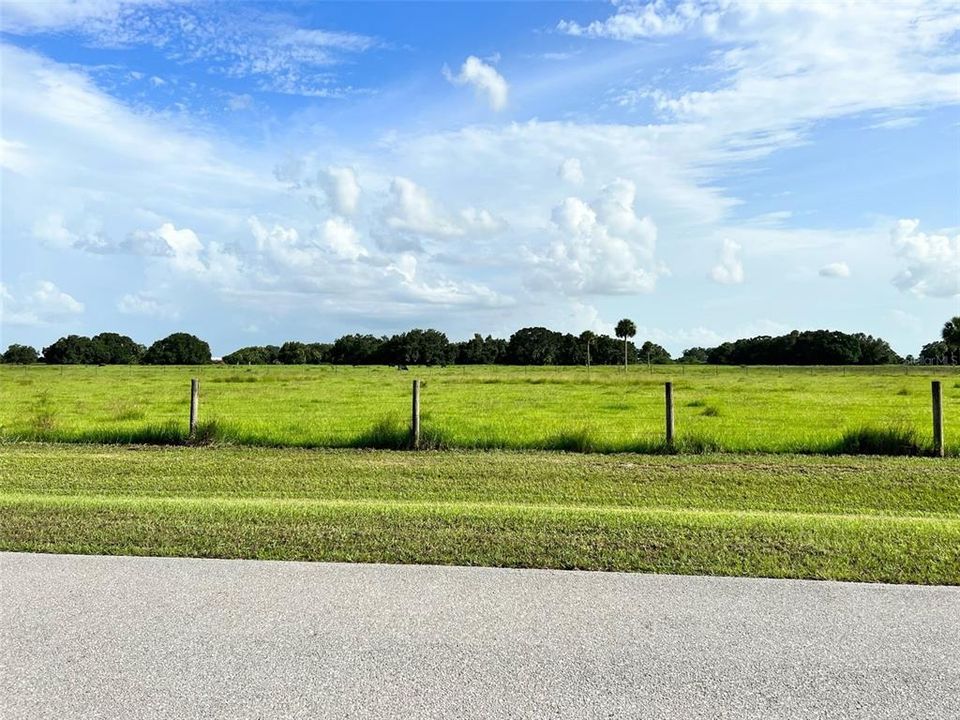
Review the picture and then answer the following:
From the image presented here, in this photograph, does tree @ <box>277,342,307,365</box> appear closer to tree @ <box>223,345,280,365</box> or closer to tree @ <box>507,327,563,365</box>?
tree @ <box>223,345,280,365</box>

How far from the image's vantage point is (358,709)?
3.52 metres

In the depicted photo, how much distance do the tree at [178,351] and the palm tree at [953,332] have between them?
106320mm

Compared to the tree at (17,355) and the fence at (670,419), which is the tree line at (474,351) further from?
the fence at (670,419)

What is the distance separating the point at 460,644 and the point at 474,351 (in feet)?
463

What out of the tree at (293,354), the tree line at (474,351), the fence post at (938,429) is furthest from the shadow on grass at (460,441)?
the tree at (293,354)

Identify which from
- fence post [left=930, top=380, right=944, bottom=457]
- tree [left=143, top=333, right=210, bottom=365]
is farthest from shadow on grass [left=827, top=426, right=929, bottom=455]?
tree [left=143, top=333, right=210, bottom=365]

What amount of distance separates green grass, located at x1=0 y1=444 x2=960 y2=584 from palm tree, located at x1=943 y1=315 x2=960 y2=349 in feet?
359

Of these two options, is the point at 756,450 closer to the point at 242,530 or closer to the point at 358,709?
the point at 242,530

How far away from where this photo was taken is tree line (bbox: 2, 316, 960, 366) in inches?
4973

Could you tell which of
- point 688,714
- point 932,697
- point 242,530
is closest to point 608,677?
point 688,714

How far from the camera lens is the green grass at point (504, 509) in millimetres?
6312

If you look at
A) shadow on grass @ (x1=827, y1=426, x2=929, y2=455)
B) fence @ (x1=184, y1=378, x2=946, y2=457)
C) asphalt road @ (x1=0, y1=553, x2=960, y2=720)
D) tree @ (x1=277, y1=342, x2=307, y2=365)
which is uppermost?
tree @ (x1=277, y1=342, x2=307, y2=365)

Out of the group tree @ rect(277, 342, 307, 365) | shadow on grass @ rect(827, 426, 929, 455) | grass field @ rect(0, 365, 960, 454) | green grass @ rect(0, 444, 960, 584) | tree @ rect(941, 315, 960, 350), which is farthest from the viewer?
tree @ rect(277, 342, 307, 365)

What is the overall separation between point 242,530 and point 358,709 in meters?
3.89
